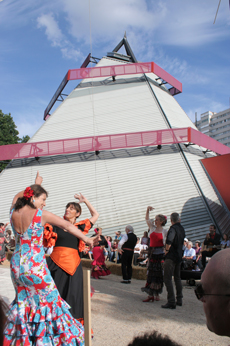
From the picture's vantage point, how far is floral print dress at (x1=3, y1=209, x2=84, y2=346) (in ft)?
9.95

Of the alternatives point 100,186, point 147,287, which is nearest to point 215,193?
point 100,186

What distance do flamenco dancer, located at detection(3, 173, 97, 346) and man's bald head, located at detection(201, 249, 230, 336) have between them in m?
1.98

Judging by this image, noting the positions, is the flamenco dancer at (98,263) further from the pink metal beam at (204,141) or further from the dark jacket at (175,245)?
the pink metal beam at (204,141)

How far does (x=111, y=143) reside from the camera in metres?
21.5

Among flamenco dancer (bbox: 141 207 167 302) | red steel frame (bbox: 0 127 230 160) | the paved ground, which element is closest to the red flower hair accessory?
the paved ground

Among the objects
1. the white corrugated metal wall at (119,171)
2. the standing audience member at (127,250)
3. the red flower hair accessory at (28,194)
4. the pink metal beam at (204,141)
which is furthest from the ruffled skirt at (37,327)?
the pink metal beam at (204,141)

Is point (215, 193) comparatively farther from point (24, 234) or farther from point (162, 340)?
point (162, 340)

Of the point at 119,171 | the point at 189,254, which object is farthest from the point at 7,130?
the point at 189,254

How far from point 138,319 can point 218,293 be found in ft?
15.6

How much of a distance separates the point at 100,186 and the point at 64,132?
21.6ft

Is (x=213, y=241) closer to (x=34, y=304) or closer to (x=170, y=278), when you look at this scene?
(x=170, y=278)

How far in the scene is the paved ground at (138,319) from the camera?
4684 millimetres

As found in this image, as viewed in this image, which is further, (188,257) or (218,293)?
(188,257)

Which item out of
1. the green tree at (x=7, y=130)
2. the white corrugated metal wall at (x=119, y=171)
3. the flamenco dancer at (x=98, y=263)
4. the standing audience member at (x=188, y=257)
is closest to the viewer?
the flamenco dancer at (x=98, y=263)
